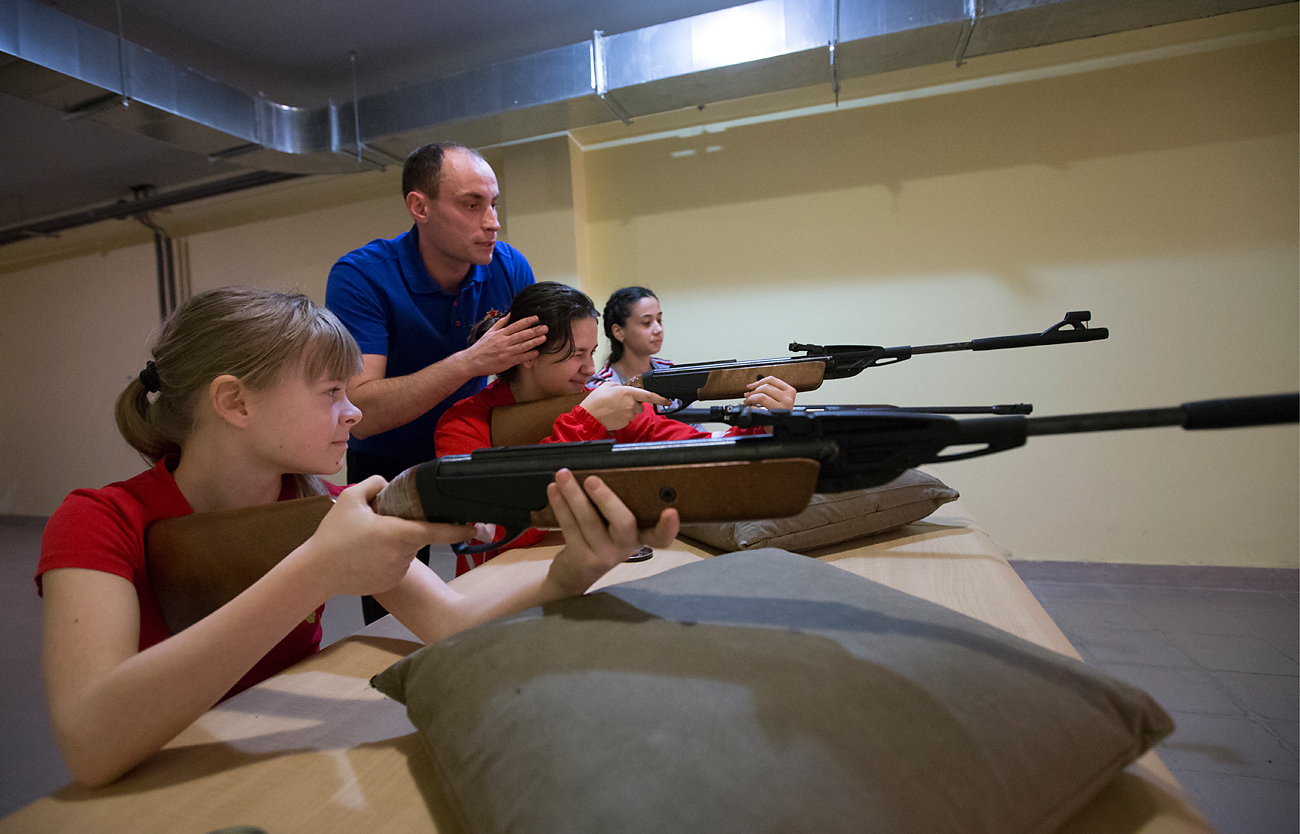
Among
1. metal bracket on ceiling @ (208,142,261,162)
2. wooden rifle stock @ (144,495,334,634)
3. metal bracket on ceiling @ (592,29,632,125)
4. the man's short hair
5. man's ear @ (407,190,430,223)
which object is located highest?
metal bracket on ceiling @ (592,29,632,125)

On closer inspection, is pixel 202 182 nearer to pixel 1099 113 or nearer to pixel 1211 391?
pixel 1099 113

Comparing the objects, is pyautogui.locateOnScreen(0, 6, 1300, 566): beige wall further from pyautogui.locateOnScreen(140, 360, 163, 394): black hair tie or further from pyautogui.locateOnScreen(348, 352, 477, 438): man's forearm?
pyautogui.locateOnScreen(140, 360, 163, 394): black hair tie

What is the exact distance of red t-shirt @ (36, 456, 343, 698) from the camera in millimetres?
804

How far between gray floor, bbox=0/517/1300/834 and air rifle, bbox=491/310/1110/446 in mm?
1307

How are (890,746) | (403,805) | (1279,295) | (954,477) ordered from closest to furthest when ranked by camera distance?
1. (890,746)
2. (403,805)
3. (1279,295)
4. (954,477)

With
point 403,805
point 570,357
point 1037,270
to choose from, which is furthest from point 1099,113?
point 403,805

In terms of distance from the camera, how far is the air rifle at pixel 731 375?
183cm

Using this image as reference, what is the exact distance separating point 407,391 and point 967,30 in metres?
2.97

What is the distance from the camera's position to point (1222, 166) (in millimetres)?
3189

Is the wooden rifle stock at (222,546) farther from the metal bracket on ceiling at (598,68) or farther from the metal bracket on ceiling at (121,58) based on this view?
the metal bracket on ceiling at (121,58)

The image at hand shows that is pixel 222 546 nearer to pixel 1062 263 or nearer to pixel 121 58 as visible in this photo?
pixel 121 58

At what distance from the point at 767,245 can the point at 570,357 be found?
2.38m

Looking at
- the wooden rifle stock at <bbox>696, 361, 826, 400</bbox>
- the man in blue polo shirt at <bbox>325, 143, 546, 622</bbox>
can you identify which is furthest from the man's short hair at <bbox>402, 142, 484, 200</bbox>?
the wooden rifle stock at <bbox>696, 361, 826, 400</bbox>

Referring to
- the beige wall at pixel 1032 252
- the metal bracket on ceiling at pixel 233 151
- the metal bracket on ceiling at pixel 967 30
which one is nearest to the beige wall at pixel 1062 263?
the beige wall at pixel 1032 252
